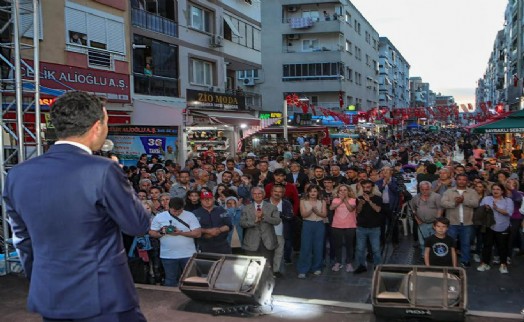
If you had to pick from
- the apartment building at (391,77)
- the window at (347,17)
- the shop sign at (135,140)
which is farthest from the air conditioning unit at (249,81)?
the shop sign at (135,140)

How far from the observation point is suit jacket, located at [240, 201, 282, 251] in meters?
7.61

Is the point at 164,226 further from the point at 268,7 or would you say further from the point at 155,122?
the point at 268,7

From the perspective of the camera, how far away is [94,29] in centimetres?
1582

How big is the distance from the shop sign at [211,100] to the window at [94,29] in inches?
164

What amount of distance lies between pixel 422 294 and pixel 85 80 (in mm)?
12471

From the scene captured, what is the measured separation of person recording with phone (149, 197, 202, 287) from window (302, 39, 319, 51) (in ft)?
141

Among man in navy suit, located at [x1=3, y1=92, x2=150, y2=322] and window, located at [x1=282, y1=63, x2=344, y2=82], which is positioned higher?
window, located at [x1=282, y1=63, x2=344, y2=82]

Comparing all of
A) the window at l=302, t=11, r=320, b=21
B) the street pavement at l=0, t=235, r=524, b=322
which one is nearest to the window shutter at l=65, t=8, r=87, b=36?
the street pavement at l=0, t=235, r=524, b=322

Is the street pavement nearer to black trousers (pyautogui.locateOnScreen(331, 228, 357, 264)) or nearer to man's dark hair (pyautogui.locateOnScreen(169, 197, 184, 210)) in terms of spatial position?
black trousers (pyautogui.locateOnScreen(331, 228, 357, 264))

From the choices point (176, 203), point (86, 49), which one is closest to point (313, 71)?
point (86, 49)

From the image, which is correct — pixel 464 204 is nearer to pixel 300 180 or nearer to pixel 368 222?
pixel 368 222

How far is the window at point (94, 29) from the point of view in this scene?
14992 mm

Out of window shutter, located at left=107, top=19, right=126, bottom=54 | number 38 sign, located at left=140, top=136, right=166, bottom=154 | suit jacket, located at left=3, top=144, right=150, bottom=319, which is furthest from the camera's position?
window shutter, located at left=107, top=19, right=126, bottom=54

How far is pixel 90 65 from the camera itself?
15648 mm
